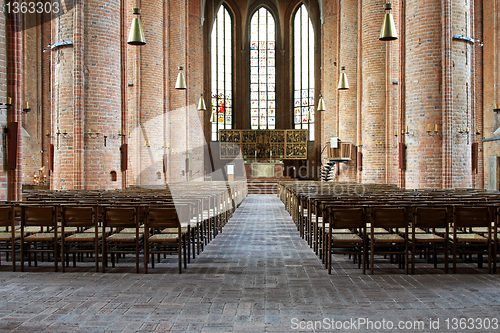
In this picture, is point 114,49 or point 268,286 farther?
point 114,49

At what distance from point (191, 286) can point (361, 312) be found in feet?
6.03

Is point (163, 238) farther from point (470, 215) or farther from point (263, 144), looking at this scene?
point (263, 144)

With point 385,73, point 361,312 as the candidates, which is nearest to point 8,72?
point 361,312

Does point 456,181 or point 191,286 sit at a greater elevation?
point 456,181

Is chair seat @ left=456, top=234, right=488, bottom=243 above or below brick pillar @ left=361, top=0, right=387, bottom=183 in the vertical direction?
below

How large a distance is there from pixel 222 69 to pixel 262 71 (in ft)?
10.4

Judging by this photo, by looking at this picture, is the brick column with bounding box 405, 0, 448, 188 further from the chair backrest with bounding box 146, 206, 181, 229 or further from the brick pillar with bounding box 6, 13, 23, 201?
the brick pillar with bounding box 6, 13, 23, 201

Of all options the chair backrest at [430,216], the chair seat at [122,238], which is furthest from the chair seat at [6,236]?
the chair backrest at [430,216]

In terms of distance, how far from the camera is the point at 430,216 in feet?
16.6

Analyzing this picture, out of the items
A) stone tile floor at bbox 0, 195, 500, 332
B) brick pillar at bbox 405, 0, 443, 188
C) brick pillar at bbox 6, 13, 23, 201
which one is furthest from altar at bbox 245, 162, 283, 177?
stone tile floor at bbox 0, 195, 500, 332

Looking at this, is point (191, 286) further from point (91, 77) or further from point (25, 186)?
point (25, 186)

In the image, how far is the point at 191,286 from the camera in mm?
4418

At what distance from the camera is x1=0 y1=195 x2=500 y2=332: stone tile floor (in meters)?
3.31

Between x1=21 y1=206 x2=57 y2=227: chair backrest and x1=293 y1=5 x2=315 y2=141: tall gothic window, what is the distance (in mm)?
26925
